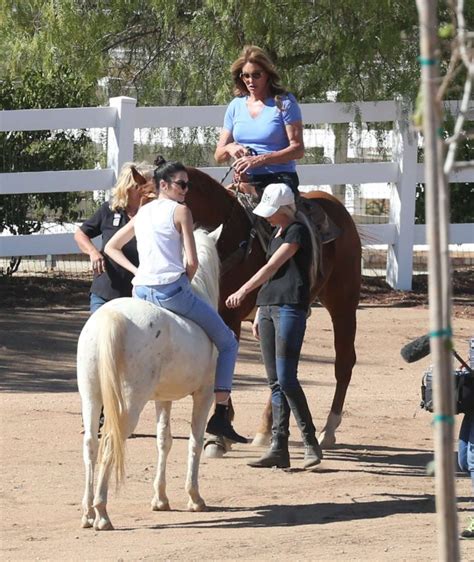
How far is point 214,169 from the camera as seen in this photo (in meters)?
14.3

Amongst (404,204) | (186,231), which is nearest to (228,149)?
(186,231)

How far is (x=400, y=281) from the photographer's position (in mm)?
15609

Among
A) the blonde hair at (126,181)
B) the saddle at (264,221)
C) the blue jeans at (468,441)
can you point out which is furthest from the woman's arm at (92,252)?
the blue jeans at (468,441)

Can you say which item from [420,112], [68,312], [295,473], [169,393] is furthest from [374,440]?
[420,112]

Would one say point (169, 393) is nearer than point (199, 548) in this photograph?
No

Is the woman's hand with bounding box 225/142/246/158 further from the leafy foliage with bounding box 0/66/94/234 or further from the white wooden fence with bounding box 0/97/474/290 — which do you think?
the leafy foliage with bounding box 0/66/94/234

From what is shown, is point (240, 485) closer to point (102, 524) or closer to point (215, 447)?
point (215, 447)

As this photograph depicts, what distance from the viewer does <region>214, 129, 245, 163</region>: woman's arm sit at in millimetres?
8711

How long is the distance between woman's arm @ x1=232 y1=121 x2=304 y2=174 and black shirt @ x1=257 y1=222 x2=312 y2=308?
3.17ft

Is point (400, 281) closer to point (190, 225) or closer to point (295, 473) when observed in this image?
point (295, 473)

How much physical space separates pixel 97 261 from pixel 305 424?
171 centimetres

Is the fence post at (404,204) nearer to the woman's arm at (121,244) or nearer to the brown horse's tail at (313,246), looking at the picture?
the brown horse's tail at (313,246)

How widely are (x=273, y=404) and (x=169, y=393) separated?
4.54ft

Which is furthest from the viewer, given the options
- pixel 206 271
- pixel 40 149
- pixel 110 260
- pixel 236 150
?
pixel 40 149
